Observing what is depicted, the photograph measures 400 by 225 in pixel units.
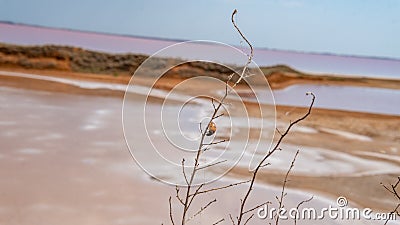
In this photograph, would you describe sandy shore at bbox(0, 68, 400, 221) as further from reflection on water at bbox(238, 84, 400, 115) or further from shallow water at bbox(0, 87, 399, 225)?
reflection on water at bbox(238, 84, 400, 115)

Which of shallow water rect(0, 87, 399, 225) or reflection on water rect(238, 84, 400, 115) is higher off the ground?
shallow water rect(0, 87, 399, 225)

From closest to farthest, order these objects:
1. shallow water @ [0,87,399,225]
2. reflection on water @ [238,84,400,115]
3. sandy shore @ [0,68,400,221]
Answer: shallow water @ [0,87,399,225]
sandy shore @ [0,68,400,221]
reflection on water @ [238,84,400,115]

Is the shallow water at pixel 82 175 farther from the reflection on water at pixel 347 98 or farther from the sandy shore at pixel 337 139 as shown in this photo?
A: the reflection on water at pixel 347 98

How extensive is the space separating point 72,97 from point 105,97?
0.54 meters

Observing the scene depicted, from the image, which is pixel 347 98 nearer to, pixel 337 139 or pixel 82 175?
pixel 337 139

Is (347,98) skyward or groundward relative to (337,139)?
groundward

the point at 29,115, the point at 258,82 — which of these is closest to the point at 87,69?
the point at 29,115

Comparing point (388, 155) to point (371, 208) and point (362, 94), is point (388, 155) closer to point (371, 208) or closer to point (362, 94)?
point (371, 208)

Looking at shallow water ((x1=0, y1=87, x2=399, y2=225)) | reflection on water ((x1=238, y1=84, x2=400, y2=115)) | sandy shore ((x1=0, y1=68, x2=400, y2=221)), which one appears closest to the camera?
shallow water ((x1=0, y1=87, x2=399, y2=225))

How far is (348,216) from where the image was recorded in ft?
11.0

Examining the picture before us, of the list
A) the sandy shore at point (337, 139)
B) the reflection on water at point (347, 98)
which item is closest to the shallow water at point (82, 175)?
the sandy shore at point (337, 139)

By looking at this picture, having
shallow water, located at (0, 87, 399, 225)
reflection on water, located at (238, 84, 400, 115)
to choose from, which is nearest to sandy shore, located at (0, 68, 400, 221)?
shallow water, located at (0, 87, 399, 225)

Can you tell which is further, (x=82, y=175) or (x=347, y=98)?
(x=347, y=98)

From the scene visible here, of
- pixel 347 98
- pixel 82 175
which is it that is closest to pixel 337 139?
pixel 82 175
